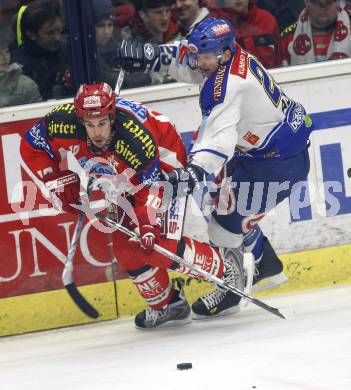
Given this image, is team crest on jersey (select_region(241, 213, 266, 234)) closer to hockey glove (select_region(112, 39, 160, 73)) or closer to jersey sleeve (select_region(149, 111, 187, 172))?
jersey sleeve (select_region(149, 111, 187, 172))

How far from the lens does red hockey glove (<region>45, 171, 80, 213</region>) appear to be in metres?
5.28

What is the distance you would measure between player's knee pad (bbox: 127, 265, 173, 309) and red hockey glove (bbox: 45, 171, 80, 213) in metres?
0.43

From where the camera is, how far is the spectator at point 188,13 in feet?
18.8

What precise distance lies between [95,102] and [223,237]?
3.29 feet

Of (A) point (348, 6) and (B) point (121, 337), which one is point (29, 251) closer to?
(B) point (121, 337)

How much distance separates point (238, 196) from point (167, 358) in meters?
1.04

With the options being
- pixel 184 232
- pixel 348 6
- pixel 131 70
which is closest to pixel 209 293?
pixel 184 232

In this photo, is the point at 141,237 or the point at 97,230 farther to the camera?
the point at 97,230

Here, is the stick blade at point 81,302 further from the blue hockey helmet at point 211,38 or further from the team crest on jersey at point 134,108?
the blue hockey helmet at point 211,38

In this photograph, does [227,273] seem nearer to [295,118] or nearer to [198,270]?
[198,270]

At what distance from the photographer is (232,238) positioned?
557 centimetres

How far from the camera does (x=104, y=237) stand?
5.80 metres

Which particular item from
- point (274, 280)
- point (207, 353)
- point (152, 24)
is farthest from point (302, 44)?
point (207, 353)

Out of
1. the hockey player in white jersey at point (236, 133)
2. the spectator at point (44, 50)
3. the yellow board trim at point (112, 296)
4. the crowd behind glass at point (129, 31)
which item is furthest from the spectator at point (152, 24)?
the yellow board trim at point (112, 296)
